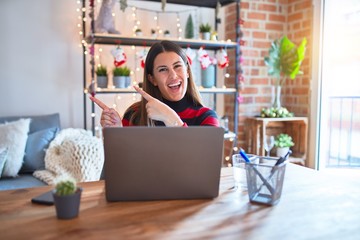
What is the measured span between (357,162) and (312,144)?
67 centimetres

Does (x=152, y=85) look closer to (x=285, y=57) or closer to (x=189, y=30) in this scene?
(x=189, y=30)

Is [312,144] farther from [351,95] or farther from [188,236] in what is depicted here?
[188,236]

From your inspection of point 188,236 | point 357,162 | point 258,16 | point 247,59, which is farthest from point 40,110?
point 357,162

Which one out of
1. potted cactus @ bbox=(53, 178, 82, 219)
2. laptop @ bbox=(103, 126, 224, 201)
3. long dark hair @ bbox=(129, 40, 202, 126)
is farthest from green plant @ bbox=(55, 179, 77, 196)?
long dark hair @ bbox=(129, 40, 202, 126)

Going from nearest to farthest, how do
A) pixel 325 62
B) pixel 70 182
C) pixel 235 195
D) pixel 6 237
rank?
pixel 6 237 < pixel 70 182 < pixel 235 195 < pixel 325 62

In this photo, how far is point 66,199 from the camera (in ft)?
2.81

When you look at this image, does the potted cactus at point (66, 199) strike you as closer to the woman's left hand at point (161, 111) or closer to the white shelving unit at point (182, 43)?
the woman's left hand at point (161, 111)

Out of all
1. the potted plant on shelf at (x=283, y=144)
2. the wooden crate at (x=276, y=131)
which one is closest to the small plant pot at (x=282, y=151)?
the potted plant on shelf at (x=283, y=144)

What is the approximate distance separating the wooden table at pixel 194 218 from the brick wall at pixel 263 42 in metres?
2.40

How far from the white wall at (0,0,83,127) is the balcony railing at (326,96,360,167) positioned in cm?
263

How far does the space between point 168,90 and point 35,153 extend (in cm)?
156

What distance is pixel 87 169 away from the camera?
7.73ft

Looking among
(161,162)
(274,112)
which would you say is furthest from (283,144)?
Answer: (161,162)

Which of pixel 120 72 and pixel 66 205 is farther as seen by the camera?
pixel 120 72
